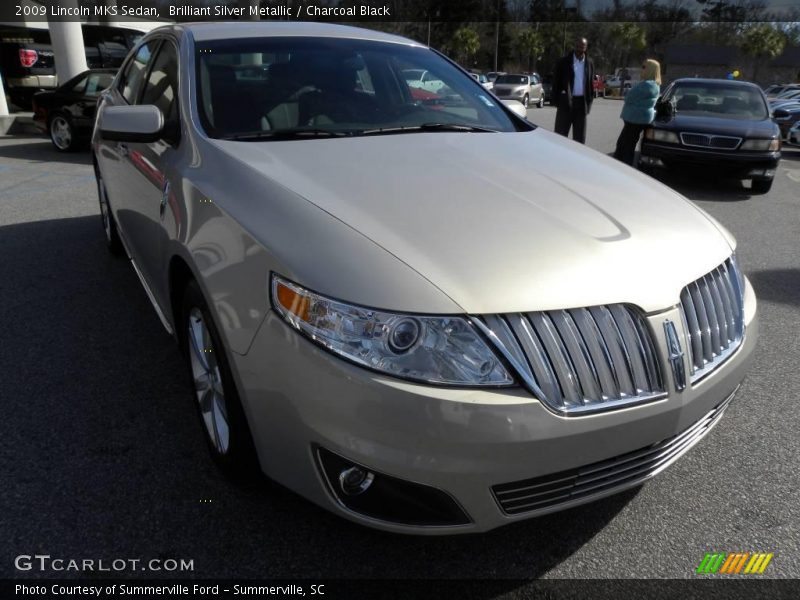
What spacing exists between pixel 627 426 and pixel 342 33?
8.48 feet

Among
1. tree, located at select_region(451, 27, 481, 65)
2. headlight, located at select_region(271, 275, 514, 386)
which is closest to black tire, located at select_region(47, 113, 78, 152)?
headlight, located at select_region(271, 275, 514, 386)

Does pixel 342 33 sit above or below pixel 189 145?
above

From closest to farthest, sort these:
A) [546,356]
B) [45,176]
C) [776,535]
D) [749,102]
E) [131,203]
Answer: [546,356], [776,535], [131,203], [45,176], [749,102]

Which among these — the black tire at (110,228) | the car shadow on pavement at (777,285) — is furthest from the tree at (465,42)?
the black tire at (110,228)

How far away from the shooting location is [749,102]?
9375mm

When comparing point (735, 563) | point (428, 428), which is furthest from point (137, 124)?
point (735, 563)

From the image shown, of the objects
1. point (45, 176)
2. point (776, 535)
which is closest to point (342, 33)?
point (776, 535)

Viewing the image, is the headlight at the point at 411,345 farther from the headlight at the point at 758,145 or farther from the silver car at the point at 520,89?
the silver car at the point at 520,89

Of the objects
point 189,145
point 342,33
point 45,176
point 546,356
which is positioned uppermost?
point 342,33

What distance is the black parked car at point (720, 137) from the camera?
8312 mm

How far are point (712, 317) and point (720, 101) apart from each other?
28.6 ft

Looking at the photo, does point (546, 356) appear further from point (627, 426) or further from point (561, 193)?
point (561, 193)

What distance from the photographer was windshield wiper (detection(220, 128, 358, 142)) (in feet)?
8.43

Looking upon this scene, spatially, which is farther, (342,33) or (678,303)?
(342,33)
